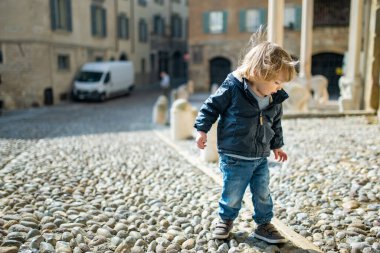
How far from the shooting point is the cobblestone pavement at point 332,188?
333cm

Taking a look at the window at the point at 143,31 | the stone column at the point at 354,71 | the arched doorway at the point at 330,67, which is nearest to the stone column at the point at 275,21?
the stone column at the point at 354,71

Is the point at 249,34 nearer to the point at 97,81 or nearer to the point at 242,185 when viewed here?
the point at 97,81

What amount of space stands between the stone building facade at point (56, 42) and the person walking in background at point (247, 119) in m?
17.4

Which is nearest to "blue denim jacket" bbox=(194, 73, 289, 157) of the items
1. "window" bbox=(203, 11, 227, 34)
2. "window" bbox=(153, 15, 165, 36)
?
"window" bbox=(203, 11, 227, 34)

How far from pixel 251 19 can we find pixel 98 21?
9646 mm

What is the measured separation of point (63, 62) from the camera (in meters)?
20.9

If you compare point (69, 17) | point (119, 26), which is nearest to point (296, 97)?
point (69, 17)

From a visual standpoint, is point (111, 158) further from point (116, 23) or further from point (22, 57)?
point (116, 23)

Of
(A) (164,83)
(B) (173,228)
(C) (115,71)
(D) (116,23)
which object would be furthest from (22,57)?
(B) (173,228)

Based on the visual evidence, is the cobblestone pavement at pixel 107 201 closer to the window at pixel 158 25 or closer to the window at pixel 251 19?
the window at pixel 251 19

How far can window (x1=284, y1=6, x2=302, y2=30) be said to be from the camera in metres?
22.8

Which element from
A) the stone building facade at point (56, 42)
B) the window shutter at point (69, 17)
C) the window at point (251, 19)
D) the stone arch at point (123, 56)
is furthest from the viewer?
the stone arch at point (123, 56)

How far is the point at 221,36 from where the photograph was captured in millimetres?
24828

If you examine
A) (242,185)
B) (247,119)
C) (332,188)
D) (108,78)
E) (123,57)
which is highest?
(123,57)
